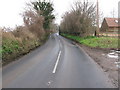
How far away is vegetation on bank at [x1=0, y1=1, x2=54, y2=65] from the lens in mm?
13795

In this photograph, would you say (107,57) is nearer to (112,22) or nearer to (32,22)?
(32,22)

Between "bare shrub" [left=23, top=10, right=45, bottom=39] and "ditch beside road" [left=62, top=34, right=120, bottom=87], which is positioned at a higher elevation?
"bare shrub" [left=23, top=10, right=45, bottom=39]

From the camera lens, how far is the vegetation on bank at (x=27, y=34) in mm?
13795

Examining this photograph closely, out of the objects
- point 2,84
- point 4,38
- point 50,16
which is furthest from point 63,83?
point 50,16

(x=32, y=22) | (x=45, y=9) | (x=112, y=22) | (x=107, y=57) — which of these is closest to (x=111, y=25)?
(x=112, y=22)

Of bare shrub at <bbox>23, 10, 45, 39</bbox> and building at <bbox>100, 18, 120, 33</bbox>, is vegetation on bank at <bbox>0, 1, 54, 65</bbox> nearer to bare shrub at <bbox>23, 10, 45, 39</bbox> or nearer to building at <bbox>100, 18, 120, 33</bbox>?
bare shrub at <bbox>23, 10, 45, 39</bbox>

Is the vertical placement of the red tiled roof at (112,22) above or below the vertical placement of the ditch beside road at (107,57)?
above

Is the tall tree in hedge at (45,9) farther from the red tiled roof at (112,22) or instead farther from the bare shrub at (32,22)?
the red tiled roof at (112,22)

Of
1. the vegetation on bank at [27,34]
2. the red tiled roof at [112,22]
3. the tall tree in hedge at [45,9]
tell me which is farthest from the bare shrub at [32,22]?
the red tiled roof at [112,22]

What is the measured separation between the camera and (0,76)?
320 inches

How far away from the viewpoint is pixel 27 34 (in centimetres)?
2300

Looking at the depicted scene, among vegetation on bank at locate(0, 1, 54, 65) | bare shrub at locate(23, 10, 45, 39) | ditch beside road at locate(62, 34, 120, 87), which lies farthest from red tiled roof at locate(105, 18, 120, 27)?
ditch beside road at locate(62, 34, 120, 87)

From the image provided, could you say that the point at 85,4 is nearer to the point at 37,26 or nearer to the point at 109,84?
the point at 37,26

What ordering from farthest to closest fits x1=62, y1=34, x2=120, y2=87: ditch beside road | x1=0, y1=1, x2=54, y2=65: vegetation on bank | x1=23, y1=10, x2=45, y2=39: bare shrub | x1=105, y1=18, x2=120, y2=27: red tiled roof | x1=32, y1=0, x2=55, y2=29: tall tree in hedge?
x1=105, y1=18, x2=120, y2=27: red tiled roof → x1=32, y1=0, x2=55, y2=29: tall tree in hedge → x1=23, y1=10, x2=45, y2=39: bare shrub → x1=0, y1=1, x2=54, y2=65: vegetation on bank → x1=62, y1=34, x2=120, y2=87: ditch beside road
